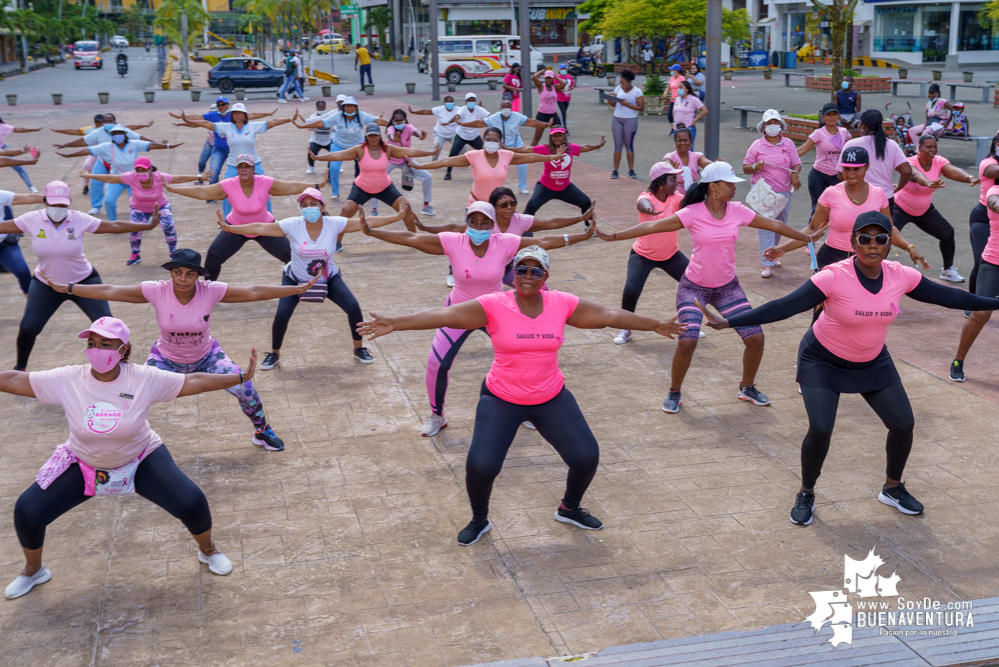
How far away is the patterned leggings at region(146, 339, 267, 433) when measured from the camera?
A: 23.8 feet

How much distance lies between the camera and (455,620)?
542cm

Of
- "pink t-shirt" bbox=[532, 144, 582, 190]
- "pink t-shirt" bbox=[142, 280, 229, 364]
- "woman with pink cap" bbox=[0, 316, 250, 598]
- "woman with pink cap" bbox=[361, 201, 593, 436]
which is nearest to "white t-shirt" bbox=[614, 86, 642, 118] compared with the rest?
"pink t-shirt" bbox=[532, 144, 582, 190]

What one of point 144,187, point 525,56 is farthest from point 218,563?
point 525,56

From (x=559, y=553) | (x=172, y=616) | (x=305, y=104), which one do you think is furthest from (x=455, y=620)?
(x=305, y=104)

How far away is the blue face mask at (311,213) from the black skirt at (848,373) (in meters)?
4.85

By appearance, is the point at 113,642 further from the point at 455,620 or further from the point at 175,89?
the point at 175,89

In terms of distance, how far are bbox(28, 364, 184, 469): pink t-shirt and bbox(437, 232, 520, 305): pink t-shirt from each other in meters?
2.77

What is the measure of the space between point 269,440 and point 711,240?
3917mm

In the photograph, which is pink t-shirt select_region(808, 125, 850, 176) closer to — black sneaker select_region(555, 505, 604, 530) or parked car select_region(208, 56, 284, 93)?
black sneaker select_region(555, 505, 604, 530)

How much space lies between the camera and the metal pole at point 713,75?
597 inches

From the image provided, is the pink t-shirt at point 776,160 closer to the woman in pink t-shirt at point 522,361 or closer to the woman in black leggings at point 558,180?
the woman in black leggings at point 558,180

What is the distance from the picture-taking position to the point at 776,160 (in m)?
12.0

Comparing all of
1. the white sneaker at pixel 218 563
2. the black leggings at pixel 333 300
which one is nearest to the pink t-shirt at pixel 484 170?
the black leggings at pixel 333 300

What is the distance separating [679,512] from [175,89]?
145ft
